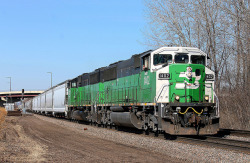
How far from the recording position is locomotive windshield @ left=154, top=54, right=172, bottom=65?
14.5m

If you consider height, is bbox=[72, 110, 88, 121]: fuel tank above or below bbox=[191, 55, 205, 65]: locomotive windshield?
below

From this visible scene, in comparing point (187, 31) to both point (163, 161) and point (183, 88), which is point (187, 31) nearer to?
point (183, 88)

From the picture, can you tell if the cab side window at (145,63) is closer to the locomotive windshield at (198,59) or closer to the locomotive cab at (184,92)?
the locomotive cab at (184,92)

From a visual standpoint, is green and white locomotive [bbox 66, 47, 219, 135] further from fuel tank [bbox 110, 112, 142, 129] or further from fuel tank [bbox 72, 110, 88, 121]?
fuel tank [bbox 72, 110, 88, 121]

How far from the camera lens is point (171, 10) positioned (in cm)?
2588

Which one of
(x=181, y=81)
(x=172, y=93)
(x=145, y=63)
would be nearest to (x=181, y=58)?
(x=181, y=81)

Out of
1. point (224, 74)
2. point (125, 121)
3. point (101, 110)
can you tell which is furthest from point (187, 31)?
point (125, 121)

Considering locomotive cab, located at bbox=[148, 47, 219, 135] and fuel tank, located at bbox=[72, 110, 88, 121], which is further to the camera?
fuel tank, located at bbox=[72, 110, 88, 121]

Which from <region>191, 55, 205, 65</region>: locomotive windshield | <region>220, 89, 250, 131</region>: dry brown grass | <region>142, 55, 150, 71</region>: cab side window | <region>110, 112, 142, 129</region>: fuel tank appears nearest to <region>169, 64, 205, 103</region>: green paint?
<region>191, 55, 205, 65</region>: locomotive windshield

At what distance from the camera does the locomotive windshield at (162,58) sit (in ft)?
47.5

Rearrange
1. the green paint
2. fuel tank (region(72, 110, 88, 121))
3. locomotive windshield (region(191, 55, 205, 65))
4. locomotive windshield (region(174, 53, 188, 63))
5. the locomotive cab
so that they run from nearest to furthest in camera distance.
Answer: the locomotive cab → the green paint → locomotive windshield (region(174, 53, 188, 63)) → locomotive windshield (region(191, 55, 205, 65)) → fuel tank (region(72, 110, 88, 121))

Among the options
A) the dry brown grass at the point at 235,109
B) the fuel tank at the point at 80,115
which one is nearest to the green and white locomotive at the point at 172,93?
the dry brown grass at the point at 235,109

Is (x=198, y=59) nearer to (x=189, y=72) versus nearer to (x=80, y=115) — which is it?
(x=189, y=72)

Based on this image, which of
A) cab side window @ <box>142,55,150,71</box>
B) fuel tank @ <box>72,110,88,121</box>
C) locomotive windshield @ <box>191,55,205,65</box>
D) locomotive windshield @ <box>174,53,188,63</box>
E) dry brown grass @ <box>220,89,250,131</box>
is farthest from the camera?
fuel tank @ <box>72,110,88,121</box>
